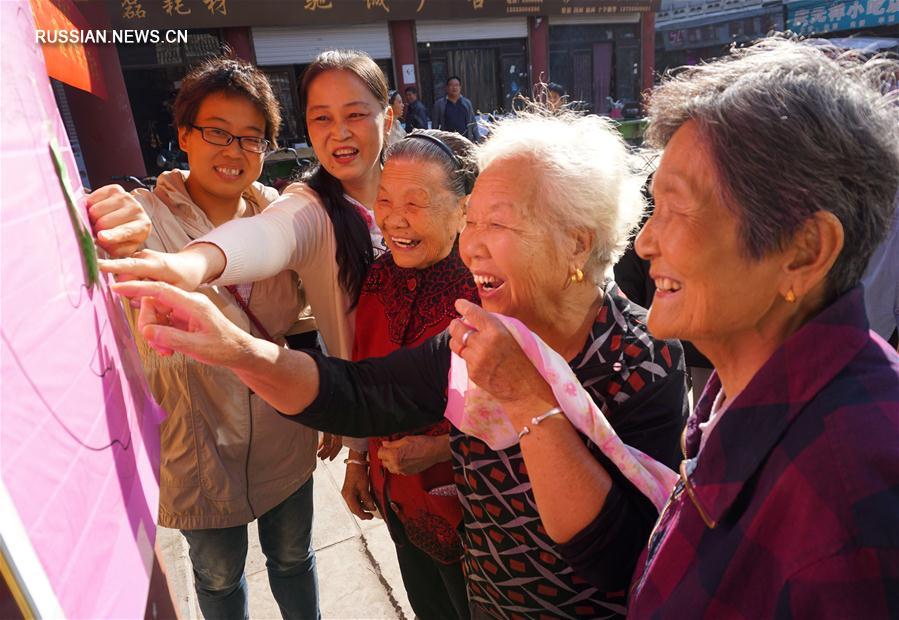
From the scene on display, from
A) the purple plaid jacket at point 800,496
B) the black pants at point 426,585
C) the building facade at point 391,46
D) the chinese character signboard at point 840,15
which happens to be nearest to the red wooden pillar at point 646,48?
the building facade at point 391,46

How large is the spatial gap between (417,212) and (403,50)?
11552mm

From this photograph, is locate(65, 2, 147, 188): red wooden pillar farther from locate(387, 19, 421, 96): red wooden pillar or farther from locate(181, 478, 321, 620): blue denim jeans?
locate(181, 478, 321, 620): blue denim jeans

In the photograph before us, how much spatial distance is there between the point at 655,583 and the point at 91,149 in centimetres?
1038

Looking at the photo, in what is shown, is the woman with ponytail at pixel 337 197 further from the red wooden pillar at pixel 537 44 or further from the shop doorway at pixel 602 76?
the shop doorway at pixel 602 76

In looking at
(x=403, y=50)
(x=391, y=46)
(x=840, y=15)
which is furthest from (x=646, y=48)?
(x=840, y=15)

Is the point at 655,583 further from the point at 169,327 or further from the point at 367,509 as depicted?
the point at 367,509

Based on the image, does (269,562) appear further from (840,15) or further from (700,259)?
(840,15)

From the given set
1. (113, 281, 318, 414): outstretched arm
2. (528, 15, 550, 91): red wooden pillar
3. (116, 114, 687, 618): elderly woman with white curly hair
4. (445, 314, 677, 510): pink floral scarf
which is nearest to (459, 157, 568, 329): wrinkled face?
(116, 114, 687, 618): elderly woman with white curly hair

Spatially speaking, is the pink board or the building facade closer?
the pink board

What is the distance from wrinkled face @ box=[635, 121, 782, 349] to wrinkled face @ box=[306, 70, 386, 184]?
112cm

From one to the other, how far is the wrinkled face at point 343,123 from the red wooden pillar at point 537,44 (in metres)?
12.9

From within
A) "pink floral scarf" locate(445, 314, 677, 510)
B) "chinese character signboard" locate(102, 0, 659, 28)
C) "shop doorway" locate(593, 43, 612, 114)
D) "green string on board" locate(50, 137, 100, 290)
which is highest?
"chinese character signboard" locate(102, 0, 659, 28)

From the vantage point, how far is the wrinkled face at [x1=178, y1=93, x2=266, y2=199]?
5.46 ft

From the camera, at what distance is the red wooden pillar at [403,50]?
38.9 ft
